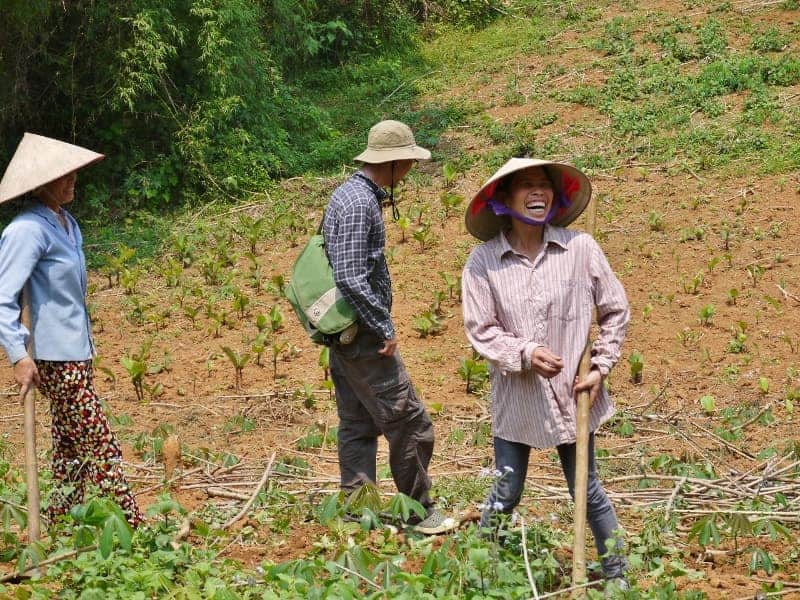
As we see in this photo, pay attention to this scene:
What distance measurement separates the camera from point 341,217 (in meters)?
4.63

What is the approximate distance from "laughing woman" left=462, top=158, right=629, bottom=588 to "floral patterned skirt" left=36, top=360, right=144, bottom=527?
1670mm

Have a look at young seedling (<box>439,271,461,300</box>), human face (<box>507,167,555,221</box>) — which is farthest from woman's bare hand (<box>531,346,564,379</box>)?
young seedling (<box>439,271,461,300</box>)

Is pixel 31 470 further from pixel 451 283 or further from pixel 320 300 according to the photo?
pixel 451 283

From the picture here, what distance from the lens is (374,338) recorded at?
4742mm

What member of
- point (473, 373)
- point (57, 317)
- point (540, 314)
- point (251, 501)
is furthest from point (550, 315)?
point (473, 373)

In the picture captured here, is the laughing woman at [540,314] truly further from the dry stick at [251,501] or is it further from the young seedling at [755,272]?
the young seedling at [755,272]

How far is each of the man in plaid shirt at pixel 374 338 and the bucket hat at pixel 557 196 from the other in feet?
1.90

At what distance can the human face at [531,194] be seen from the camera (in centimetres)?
410

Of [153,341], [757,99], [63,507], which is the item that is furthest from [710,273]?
[63,507]

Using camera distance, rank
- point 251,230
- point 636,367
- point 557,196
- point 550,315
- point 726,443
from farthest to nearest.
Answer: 1. point 251,230
2. point 636,367
3. point 726,443
4. point 557,196
5. point 550,315

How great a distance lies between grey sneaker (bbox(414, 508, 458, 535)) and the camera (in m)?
4.90

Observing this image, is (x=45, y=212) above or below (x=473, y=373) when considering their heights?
above

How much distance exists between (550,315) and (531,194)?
46 centimetres

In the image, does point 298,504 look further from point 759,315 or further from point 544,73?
point 544,73
